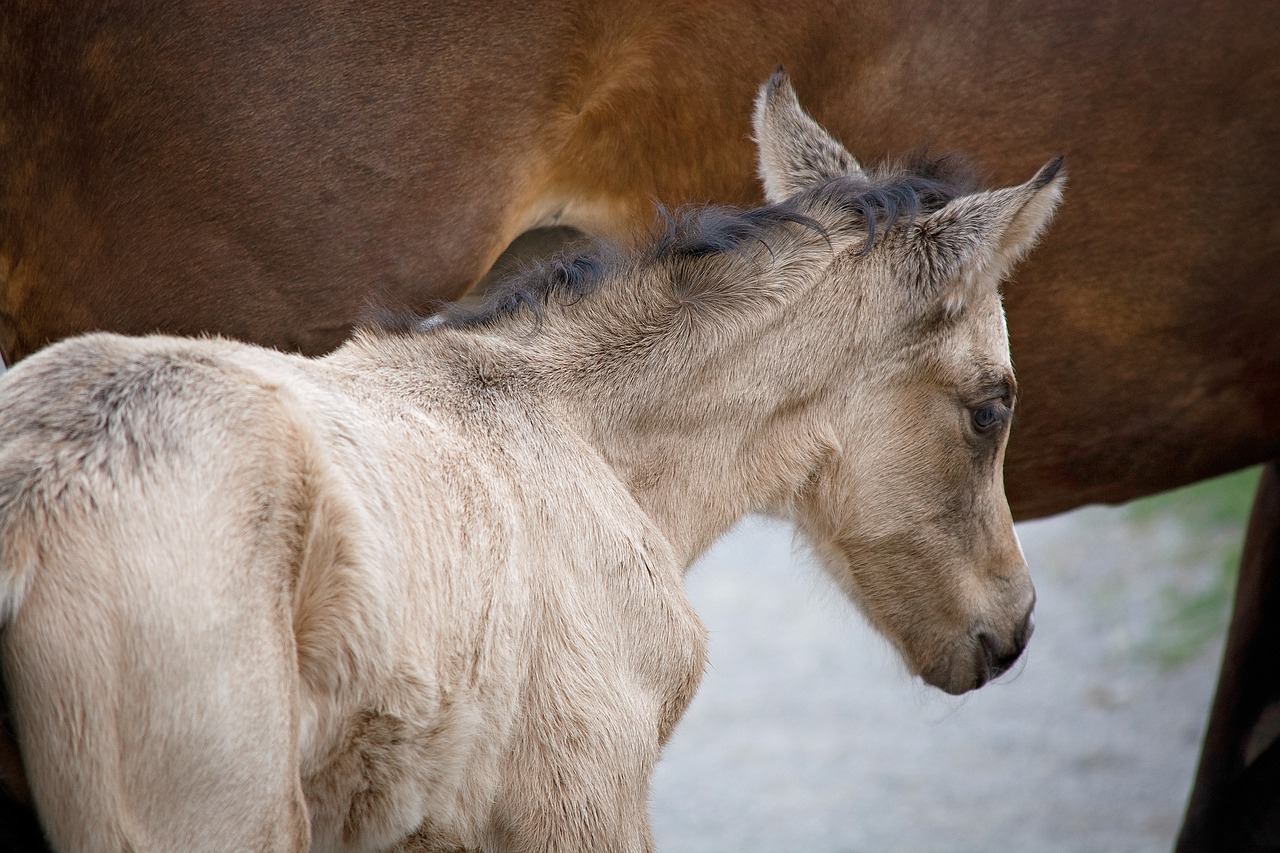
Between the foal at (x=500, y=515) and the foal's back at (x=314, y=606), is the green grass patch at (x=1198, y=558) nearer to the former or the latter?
the foal at (x=500, y=515)

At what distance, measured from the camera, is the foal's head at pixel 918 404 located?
2.43 meters

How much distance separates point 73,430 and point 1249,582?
368 centimetres

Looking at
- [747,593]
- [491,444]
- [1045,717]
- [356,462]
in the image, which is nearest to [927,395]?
[491,444]

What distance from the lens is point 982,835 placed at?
501 cm

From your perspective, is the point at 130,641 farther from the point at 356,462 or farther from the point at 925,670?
the point at 925,670

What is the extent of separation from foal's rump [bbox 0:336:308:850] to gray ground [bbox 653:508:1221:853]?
2914 mm

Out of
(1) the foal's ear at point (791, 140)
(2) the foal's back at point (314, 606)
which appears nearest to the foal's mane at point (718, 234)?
(1) the foal's ear at point (791, 140)

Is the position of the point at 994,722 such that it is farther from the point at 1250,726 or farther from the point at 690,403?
the point at 690,403

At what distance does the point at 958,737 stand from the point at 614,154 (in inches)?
163

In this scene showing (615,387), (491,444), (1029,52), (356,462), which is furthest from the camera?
(1029,52)

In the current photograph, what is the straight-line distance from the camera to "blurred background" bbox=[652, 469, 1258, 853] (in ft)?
16.9

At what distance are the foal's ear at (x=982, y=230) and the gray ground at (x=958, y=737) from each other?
2.03 meters

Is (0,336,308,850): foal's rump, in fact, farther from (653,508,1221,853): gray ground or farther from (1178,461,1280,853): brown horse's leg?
(1178,461,1280,853): brown horse's leg

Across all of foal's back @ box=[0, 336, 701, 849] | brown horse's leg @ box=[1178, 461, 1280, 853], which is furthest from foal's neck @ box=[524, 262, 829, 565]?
brown horse's leg @ box=[1178, 461, 1280, 853]
